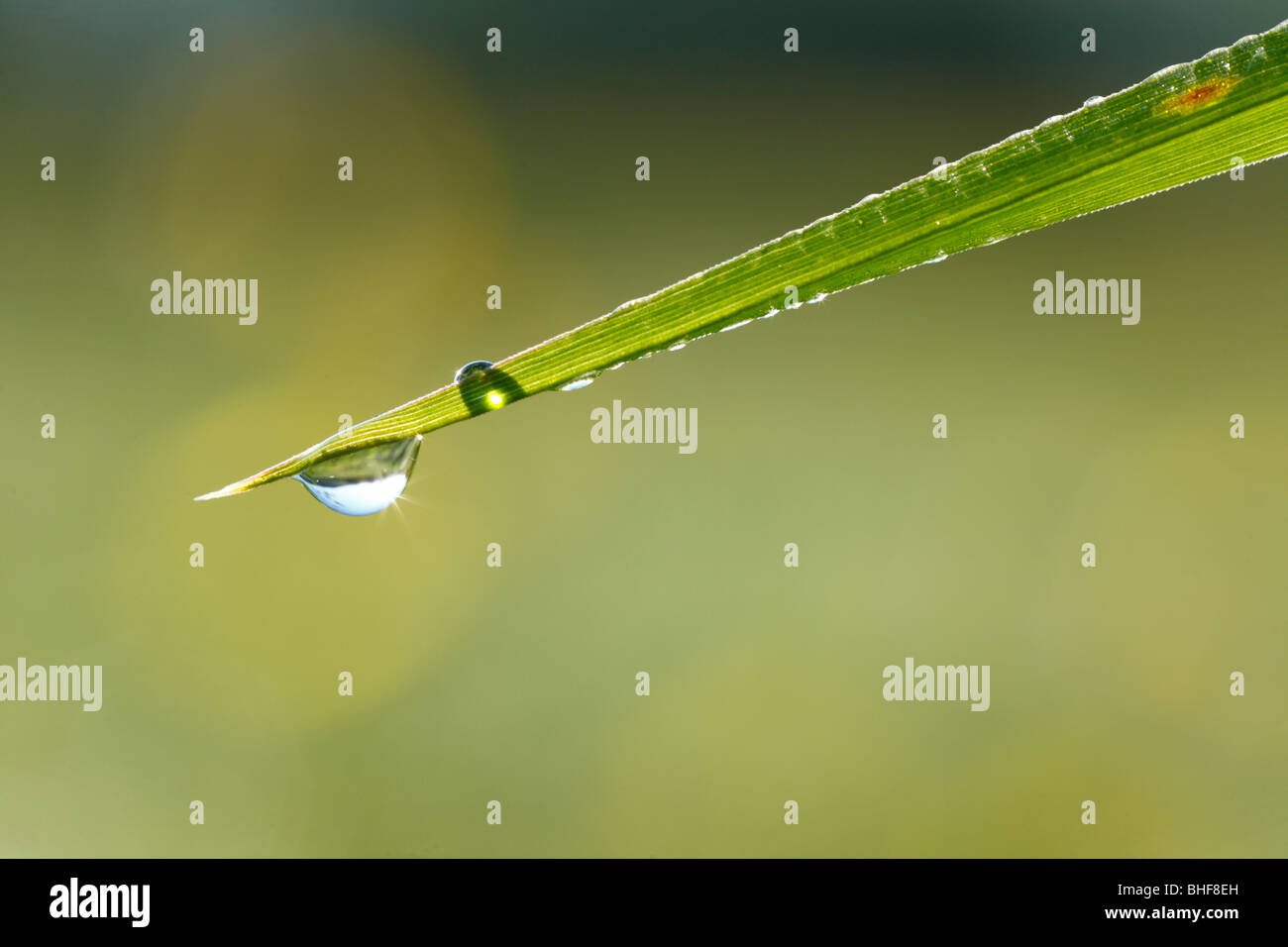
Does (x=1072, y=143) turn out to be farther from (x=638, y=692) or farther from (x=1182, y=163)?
(x=638, y=692)

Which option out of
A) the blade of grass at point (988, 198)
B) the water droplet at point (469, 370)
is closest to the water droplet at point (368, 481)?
the water droplet at point (469, 370)

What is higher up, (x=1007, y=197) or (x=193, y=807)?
(x=1007, y=197)

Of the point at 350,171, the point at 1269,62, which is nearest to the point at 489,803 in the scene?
the point at 350,171

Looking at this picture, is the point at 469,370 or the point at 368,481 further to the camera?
the point at 368,481

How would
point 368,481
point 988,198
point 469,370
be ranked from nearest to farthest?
1. point 988,198
2. point 469,370
3. point 368,481

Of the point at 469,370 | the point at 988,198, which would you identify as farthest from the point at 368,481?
the point at 988,198

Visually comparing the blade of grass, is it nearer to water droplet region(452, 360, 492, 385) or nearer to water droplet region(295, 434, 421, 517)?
water droplet region(452, 360, 492, 385)

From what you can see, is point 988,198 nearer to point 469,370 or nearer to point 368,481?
point 469,370

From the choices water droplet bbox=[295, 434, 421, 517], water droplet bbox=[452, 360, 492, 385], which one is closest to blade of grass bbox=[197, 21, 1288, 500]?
water droplet bbox=[452, 360, 492, 385]
